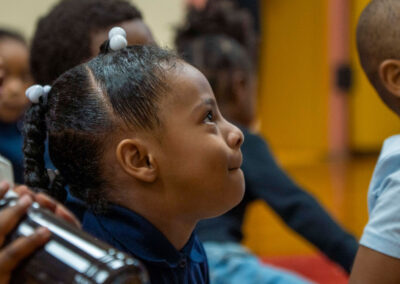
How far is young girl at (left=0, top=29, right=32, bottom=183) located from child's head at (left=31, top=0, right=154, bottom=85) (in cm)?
41

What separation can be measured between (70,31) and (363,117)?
2.67 meters

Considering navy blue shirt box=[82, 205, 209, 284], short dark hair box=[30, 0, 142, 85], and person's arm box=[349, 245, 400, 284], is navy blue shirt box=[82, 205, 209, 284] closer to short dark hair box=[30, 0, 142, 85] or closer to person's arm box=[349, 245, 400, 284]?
person's arm box=[349, 245, 400, 284]

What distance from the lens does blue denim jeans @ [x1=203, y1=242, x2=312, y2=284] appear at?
3.90 ft

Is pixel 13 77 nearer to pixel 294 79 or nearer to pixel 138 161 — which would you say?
pixel 138 161

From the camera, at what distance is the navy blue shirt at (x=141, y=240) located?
0.65 m

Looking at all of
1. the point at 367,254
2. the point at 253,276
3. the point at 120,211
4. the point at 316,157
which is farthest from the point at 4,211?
the point at 316,157

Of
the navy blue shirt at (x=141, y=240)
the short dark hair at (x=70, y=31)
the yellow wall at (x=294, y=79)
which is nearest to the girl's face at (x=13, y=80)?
the short dark hair at (x=70, y=31)

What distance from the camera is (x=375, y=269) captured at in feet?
2.23

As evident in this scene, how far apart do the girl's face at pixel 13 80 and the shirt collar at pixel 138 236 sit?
1.01m

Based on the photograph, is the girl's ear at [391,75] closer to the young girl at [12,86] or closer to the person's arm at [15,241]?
the person's arm at [15,241]

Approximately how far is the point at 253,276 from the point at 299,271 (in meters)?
0.69

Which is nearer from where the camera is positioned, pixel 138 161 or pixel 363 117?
pixel 138 161

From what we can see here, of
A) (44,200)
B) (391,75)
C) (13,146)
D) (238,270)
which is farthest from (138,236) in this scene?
(13,146)

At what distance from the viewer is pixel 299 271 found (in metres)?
1.84
